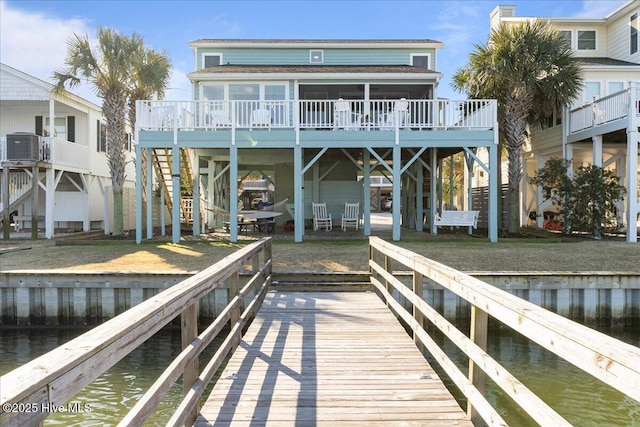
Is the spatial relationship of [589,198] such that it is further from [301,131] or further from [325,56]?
[325,56]

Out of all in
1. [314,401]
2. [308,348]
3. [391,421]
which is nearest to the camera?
[391,421]

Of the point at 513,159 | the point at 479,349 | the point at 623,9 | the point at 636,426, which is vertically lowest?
the point at 636,426

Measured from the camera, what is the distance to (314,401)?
3.62m

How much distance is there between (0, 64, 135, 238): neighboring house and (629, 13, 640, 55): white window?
21757 millimetres

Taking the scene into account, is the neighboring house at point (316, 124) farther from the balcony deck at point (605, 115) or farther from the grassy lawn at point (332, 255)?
the balcony deck at point (605, 115)

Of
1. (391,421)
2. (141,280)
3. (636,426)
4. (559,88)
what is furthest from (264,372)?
(559,88)

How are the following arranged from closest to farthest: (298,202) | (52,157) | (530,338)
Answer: (530,338), (298,202), (52,157)

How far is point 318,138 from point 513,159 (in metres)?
7.20

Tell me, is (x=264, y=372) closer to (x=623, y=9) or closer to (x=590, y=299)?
(x=590, y=299)

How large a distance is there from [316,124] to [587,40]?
1502 centimetres

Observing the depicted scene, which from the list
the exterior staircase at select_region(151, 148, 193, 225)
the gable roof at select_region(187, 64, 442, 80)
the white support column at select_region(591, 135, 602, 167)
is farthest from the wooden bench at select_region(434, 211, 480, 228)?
the exterior staircase at select_region(151, 148, 193, 225)

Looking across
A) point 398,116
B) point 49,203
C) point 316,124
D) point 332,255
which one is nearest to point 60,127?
point 49,203

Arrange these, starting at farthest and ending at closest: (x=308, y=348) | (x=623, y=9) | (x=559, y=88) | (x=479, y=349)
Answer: (x=623, y=9), (x=559, y=88), (x=308, y=348), (x=479, y=349)

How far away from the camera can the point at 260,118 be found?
49.3 ft
